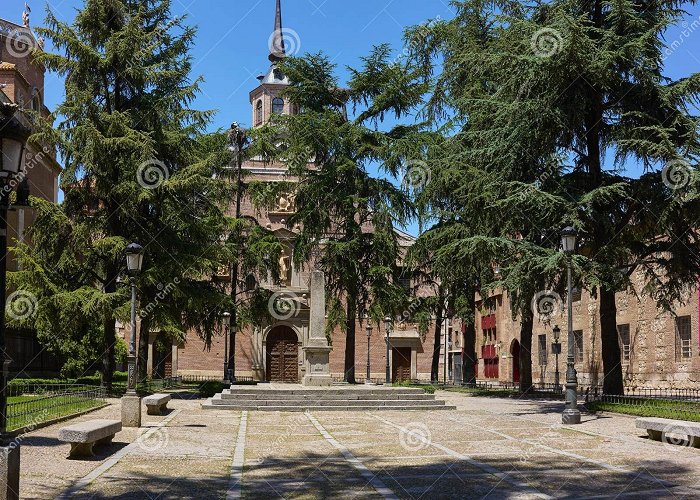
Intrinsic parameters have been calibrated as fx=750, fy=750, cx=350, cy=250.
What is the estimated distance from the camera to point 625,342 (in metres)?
37.2

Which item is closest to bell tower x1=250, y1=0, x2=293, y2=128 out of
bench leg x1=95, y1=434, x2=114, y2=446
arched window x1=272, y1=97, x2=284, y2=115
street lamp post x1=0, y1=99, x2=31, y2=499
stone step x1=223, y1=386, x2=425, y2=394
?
arched window x1=272, y1=97, x2=284, y2=115

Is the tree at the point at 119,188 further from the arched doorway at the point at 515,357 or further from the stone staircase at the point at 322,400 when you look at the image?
the arched doorway at the point at 515,357

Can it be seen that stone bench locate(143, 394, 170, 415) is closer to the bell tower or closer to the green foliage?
the green foliage

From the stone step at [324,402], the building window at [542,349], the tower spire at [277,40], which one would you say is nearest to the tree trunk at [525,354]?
the stone step at [324,402]

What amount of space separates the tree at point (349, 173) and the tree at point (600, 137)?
9493 millimetres

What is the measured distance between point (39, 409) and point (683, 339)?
27.0m

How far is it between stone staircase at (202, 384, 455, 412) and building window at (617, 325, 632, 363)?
1666 cm

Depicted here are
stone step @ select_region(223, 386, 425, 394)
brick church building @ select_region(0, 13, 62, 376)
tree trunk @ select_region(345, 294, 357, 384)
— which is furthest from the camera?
tree trunk @ select_region(345, 294, 357, 384)

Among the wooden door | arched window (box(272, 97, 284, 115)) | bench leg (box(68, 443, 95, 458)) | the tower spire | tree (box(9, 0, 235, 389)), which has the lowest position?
the wooden door

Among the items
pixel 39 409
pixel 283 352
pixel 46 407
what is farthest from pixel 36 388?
pixel 283 352

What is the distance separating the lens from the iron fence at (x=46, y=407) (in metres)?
13.6

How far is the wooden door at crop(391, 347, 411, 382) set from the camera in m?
49.3

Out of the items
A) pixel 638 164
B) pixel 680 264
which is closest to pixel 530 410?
pixel 680 264

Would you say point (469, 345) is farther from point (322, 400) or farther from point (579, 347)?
point (579, 347)
